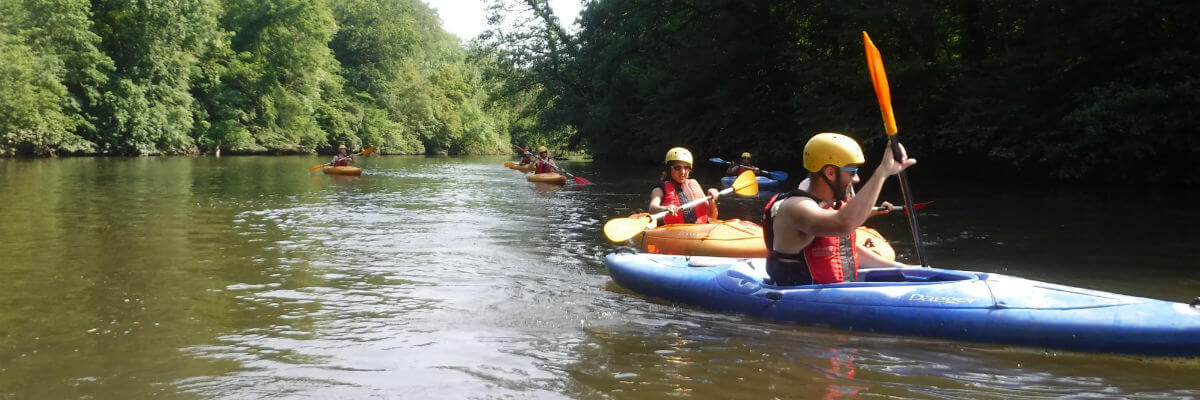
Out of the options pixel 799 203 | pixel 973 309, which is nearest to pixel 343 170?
pixel 799 203

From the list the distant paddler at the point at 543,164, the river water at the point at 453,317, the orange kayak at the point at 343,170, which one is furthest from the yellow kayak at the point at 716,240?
the orange kayak at the point at 343,170

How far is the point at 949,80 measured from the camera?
20.3m

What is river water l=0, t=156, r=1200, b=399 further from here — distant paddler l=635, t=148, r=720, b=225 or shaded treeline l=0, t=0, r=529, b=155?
shaded treeline l=0, t=0, r=529, b=155

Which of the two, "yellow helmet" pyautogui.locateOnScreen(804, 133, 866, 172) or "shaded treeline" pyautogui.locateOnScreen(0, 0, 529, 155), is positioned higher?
"shaded treeline" pyautogui.locateOnScreen(0, 0, 529, 155)

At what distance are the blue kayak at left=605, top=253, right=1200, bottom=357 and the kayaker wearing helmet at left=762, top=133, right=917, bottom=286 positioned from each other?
0.11 metres

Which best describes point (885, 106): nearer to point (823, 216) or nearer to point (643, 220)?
point (823, 216)

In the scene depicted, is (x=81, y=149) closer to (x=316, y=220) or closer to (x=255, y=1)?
(x=255, y=1)

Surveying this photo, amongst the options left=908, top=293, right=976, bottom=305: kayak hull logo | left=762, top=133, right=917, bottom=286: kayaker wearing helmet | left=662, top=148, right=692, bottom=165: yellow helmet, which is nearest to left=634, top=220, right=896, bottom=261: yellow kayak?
left=662, top=148, right=692, bottom=165: yellow helmet

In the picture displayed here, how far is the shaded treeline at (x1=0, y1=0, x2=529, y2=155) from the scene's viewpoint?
30.5m

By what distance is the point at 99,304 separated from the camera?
5.77 m

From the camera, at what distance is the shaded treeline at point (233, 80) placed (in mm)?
30531

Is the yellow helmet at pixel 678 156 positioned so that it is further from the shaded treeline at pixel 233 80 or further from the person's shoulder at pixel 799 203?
the shaded treeline at pixel 233 80

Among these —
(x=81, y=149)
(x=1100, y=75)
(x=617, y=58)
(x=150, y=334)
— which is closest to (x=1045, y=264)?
(x=150, y=334)

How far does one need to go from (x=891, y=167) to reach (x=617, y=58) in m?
31.8
